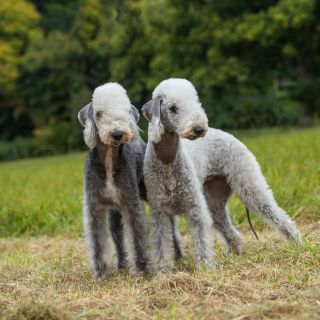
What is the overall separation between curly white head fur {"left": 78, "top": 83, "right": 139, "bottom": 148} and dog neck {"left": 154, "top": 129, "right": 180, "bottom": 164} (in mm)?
206

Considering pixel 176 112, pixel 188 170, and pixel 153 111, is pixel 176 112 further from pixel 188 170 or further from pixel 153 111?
pixel 188 170

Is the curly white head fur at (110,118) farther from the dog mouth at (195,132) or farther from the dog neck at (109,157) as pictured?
the dog mouth at (195,132)

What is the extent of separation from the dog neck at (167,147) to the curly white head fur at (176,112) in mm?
75

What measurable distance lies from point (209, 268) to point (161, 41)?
70.2 feet

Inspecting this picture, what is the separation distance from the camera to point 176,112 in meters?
3.97

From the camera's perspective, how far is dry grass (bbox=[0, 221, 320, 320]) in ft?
9.62

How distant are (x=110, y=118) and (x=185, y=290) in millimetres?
1181

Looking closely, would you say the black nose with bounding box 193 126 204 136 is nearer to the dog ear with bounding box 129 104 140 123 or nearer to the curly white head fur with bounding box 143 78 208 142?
the curly white head fur with bounding box 143 78 208 142

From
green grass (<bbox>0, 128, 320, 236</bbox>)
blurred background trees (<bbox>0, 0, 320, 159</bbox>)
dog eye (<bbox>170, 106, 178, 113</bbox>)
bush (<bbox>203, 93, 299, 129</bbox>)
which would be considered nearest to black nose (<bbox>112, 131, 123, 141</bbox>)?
dog eye (<bbox>170, 106, 178, 113</bbox>)

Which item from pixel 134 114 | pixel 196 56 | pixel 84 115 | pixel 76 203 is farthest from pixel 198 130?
pixel 196 56

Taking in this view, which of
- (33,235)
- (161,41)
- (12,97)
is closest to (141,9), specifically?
(161,41)

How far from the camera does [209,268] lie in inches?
158

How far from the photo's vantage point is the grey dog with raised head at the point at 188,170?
13.1ft

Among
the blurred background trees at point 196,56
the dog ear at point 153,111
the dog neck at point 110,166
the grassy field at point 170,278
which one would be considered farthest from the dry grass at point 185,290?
the blurred background trees at point 196,56
